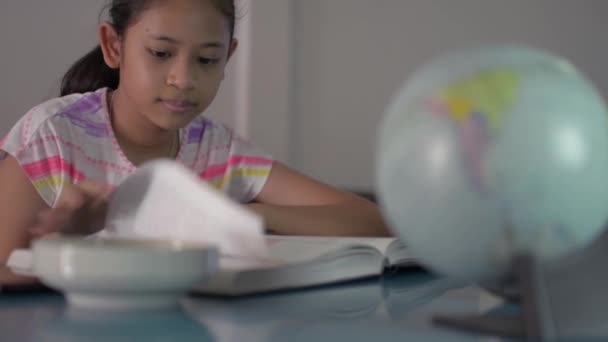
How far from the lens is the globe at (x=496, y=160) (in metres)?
0.49

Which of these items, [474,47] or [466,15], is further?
[466,15]

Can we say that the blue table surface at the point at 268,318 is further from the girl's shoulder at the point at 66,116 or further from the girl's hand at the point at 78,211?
the girl's shoulder at the point at 66,116

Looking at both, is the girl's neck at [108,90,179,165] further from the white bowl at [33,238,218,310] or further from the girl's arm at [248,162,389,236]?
the white bowl at [33,238,218,310]

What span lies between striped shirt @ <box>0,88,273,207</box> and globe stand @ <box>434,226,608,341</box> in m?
0.94

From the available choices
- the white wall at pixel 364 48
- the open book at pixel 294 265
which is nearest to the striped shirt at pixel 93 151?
the open book at pixel 294 265

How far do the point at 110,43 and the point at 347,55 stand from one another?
1.37 metres

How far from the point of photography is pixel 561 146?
0.50 metres

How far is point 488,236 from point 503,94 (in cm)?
9

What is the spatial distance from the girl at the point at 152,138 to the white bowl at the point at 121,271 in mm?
608

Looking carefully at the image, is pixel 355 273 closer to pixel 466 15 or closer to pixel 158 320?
pixel 158 320

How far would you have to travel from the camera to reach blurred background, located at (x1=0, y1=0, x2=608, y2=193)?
266cm

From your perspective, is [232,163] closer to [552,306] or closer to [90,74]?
[90,74]

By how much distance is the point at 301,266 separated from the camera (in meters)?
0.76

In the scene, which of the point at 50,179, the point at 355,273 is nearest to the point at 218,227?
the point at 355,273
